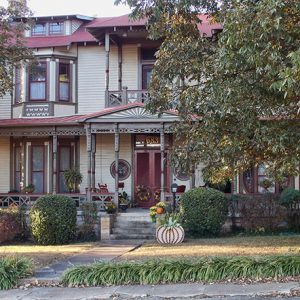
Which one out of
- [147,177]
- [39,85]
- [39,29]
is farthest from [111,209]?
[39,29]

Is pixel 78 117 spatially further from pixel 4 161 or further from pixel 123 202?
pixel 4 161

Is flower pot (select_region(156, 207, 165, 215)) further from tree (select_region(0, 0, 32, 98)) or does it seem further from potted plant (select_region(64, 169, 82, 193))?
tree (select_region(0, 0, 32, 98))

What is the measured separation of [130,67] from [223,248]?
11.2m

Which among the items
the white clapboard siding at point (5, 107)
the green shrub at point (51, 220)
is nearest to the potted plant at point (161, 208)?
the green shrub at point (51, 220)

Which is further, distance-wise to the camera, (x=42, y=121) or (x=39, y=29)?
(x=39, y=29)

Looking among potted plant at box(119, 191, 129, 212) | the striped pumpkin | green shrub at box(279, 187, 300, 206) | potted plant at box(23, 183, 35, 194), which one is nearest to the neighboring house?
potted plant at box(23, 183, 35, 194)

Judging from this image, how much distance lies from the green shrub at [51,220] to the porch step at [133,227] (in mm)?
1795

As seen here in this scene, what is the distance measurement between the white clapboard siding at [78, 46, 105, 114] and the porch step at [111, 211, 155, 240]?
617cm

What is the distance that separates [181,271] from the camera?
9.91 meters

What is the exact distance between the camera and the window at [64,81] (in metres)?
23.1

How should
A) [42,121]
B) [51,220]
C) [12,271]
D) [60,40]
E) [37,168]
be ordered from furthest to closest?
[37,168] → [60,40] → [42,121] → [51,220] → [12,271]

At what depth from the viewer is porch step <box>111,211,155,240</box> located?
58.7 ft

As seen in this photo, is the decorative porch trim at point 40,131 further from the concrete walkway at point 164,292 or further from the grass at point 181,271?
the concrete walkway at point 164,292

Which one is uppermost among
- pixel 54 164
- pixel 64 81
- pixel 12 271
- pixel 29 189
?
pixel 64 81
